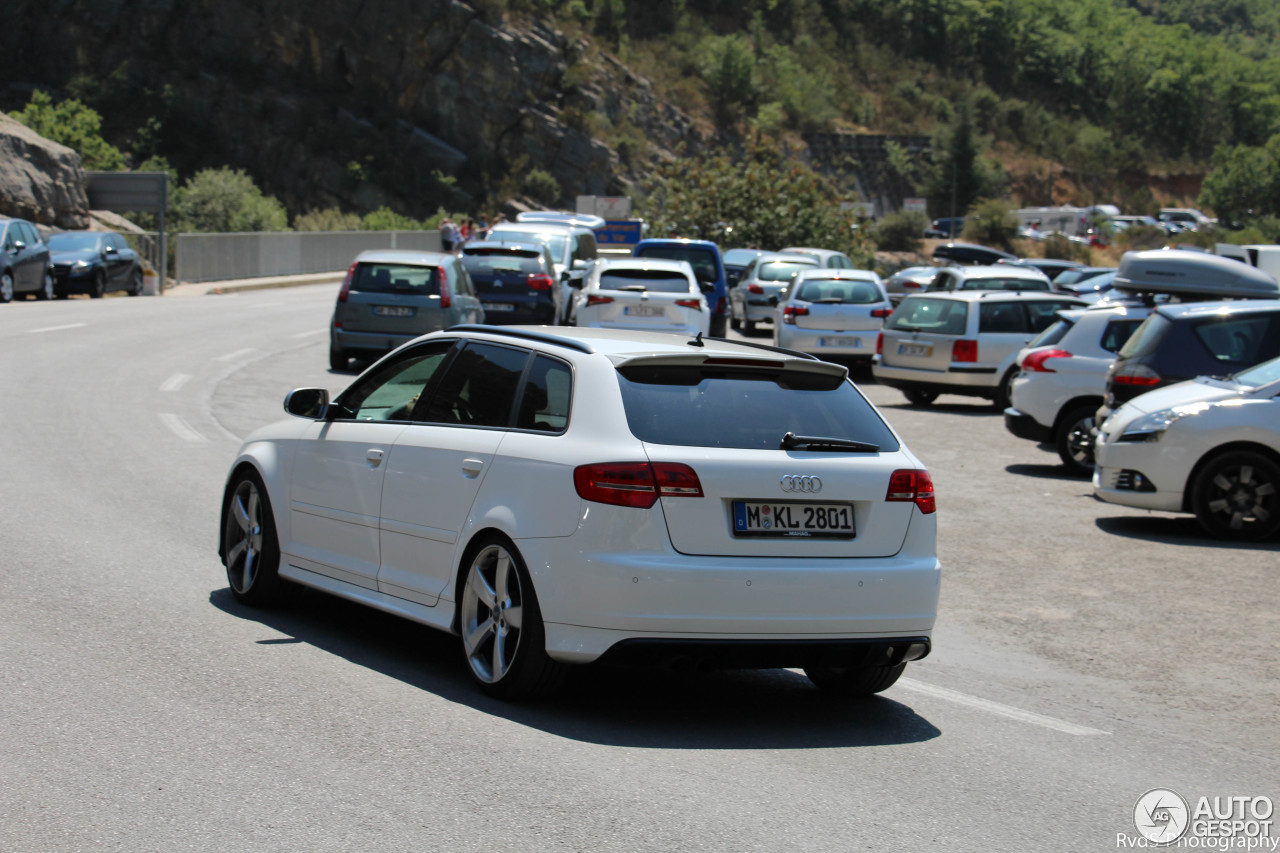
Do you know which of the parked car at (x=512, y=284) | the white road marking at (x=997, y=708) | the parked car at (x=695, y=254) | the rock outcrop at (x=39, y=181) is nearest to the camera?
the white road marking at (x=997, y=708)

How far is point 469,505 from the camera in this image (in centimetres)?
611

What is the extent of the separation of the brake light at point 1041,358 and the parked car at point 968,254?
48.5 metres

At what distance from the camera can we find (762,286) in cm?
3266

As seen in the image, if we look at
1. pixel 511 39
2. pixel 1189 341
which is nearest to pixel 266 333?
pixel 1189 341

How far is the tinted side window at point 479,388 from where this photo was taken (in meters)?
6.34

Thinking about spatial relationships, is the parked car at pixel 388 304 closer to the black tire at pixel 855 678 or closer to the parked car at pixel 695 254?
the parked car at pixel 695 254

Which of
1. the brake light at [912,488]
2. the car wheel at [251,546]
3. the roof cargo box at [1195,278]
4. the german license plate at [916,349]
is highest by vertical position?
the roof cargo box at [1195,278]

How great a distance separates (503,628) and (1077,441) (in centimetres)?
1043

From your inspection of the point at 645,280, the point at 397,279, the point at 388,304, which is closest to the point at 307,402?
the point at 388,304

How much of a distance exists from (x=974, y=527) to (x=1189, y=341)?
116 inches

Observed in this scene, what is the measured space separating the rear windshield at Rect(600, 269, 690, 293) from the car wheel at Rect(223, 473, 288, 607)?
15.2 m

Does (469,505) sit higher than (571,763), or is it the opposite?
(469,505)

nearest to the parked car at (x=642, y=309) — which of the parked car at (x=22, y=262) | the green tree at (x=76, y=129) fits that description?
the parked car at (x=22, y=262)

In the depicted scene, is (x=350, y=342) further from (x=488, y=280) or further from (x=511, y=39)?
(x=511, y=39)
